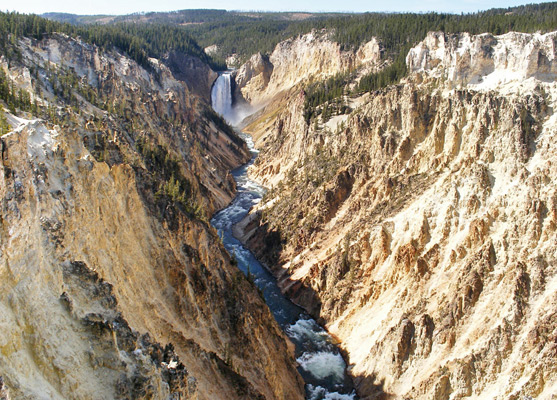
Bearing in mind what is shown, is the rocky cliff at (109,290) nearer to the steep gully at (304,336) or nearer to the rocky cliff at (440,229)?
the steep gully at (304,336)

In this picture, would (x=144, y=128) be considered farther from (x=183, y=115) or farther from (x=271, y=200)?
(x=183, y=115)

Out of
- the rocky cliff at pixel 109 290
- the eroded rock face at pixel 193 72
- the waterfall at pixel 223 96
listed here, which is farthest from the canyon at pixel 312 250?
the eroded rock face at pixel 193 72

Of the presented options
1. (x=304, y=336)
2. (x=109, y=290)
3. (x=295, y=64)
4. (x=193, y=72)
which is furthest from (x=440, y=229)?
(x=193, y=72)

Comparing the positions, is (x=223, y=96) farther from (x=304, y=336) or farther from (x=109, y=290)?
(x=109, y=290)

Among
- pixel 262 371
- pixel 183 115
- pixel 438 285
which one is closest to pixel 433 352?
pixel 438 285

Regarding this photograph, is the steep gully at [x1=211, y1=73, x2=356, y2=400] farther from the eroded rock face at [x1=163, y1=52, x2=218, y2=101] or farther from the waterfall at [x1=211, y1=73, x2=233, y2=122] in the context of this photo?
the eroded rock face at [x1=163, y1=52, x2=218, y2=101]

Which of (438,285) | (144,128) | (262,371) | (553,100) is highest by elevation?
(553,100)

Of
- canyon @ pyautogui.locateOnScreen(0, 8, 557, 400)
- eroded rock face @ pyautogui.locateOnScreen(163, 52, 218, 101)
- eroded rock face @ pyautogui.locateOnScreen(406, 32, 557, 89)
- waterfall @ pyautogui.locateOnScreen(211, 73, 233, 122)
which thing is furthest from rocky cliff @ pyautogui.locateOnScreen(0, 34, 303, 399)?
eroded rock face @ pyautogui.locateOnScreen(163, 52, 218, 101)
